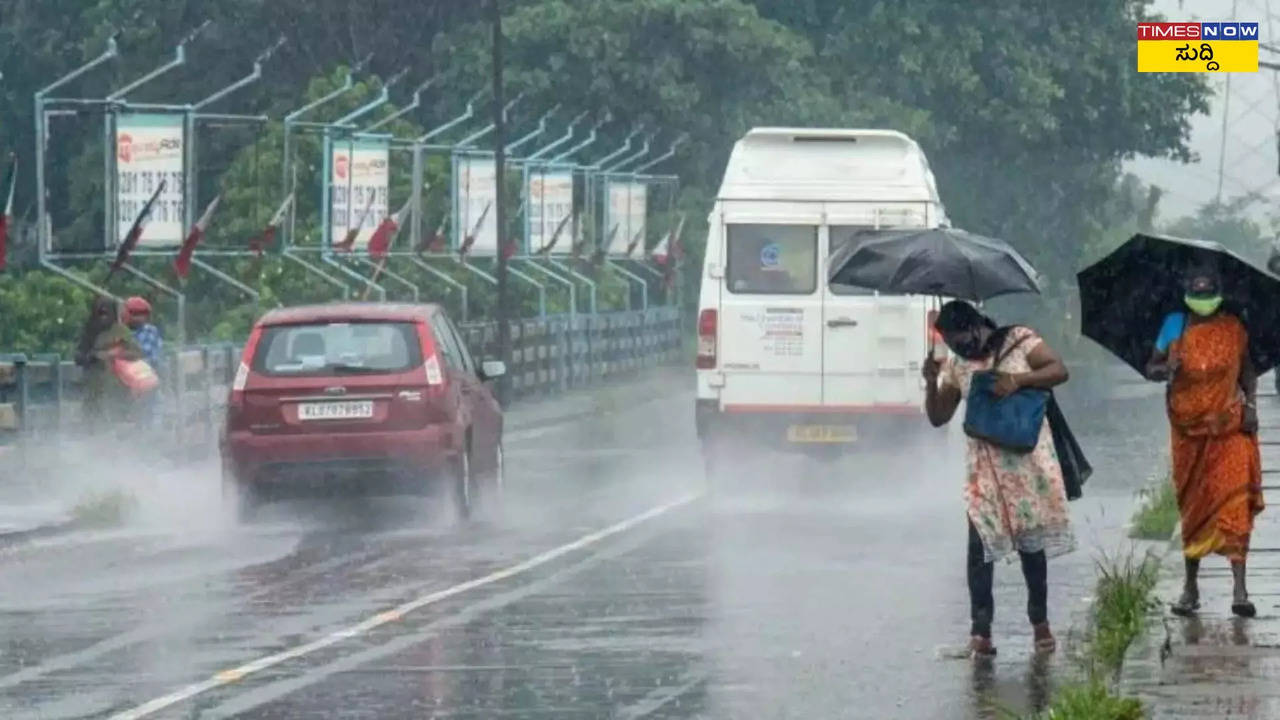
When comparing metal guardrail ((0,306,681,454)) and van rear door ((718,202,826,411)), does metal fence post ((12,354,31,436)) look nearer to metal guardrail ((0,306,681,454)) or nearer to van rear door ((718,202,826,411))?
metal guardrail ((0,306,681,454))

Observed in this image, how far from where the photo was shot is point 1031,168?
69.0m

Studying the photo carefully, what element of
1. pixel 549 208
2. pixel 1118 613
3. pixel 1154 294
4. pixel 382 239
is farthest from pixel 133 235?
pixel 1118 613

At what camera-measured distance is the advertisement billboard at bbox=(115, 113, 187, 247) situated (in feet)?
99.3

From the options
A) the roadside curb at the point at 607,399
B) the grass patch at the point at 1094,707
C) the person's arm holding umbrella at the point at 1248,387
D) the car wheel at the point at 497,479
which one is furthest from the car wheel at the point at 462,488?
the roadside curb at the point at 607,399

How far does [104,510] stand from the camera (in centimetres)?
2331

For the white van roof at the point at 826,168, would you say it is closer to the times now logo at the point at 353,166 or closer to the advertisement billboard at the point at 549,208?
the times now logo at the point at 353,166

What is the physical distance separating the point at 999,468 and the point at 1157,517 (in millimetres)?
7380

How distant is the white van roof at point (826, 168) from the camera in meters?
26.2

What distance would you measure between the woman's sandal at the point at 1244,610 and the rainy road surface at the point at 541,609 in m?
0.99

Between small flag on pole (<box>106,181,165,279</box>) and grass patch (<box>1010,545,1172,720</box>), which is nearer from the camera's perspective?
grass patch (<box>1010,545,1172,720</box>)

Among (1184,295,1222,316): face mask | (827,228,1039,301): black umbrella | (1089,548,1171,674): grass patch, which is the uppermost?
(827,228,1039,301): black umbrella

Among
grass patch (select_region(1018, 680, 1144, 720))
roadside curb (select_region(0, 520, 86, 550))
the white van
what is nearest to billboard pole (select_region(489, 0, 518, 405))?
the white van

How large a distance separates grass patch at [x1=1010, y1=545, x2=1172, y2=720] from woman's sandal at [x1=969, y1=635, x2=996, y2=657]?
39 centimetres

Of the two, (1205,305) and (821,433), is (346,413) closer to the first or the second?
(821,433)
